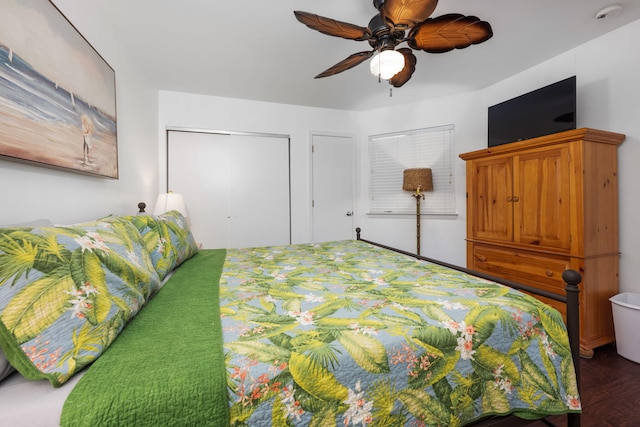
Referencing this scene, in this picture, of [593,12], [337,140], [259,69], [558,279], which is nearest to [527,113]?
[593,12]

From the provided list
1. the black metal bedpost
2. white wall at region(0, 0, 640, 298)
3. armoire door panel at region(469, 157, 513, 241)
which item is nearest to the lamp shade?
white wall at region(0, 0, 640, 298)

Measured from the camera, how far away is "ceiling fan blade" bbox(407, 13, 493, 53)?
4.91ft

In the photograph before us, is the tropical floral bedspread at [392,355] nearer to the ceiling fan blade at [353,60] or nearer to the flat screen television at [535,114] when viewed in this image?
the ceiling fan blade at [353,60]

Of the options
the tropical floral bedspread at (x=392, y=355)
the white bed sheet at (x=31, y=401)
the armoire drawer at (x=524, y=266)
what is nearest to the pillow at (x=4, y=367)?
the white bed sheet at (x=31, y=401)

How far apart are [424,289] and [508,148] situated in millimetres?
1995

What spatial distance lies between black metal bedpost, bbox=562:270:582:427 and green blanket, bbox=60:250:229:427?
4.14ft

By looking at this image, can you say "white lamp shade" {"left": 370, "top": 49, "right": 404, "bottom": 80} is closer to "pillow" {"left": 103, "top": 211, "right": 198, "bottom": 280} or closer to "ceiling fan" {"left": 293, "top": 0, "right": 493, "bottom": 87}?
"ceiling fan" {"left": 293, "top": 0, "right": 493, "bottom": 87}

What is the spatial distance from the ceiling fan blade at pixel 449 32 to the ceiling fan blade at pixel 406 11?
124 millimetres

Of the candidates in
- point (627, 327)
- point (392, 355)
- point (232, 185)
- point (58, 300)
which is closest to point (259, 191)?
point (232, 185)

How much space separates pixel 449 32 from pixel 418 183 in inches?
79.1

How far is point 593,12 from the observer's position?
6.43ft

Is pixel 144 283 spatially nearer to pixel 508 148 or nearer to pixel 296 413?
pixel 296 413

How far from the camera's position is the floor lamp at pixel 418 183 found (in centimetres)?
340

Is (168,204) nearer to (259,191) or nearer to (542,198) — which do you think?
(259,191)
